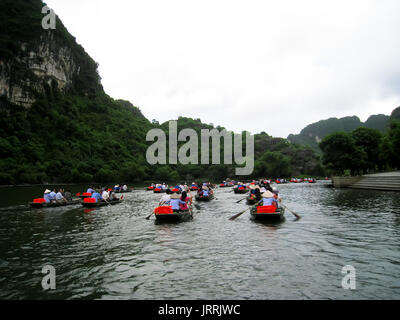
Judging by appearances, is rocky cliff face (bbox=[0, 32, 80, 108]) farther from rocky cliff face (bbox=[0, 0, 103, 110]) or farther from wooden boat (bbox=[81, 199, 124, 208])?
wooden boat (bbox=[81, 199, 124, 208])

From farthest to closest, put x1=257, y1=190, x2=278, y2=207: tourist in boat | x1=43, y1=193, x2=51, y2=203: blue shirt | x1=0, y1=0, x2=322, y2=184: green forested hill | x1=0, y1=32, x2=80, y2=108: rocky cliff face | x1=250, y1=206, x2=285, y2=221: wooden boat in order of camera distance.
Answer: x1=0, y1=32, x2=80, y2=108: rocky cliff face < x1=0, y1=0, x2=322, y2=184: green forested hill < x1=43, y1=193, x2=51, y2=203: blue shirt < x1=257, y1=190, x2=278, y2=207: tourist in boat < x1=250, y1=206, x2=285, y2=221: wooden boat

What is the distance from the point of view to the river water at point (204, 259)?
7.45 m

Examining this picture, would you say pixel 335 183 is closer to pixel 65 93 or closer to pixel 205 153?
pixel 205 153

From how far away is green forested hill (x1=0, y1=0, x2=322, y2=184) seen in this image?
9581 cm

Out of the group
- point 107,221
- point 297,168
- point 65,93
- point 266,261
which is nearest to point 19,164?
point 65,93

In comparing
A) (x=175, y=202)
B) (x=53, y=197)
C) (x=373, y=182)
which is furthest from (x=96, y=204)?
(x=373, y=182)

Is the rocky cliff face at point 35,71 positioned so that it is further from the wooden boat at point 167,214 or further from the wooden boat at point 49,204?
the wooden boat at point 167,214

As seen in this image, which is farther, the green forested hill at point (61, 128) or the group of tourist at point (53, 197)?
the green forested hill at point (61, 128)

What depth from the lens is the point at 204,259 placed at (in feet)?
33.0

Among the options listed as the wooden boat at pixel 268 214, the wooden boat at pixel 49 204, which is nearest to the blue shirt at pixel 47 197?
the wooden boat at pixel 49 204

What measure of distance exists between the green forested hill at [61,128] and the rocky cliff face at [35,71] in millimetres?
364

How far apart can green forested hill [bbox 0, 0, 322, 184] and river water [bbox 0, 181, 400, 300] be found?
3073 inches

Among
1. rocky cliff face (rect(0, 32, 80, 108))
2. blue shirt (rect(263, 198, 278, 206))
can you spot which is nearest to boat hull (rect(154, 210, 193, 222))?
blue shirt (rect(263, 198, 278, 206))

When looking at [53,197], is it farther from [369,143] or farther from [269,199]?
[369,143]
